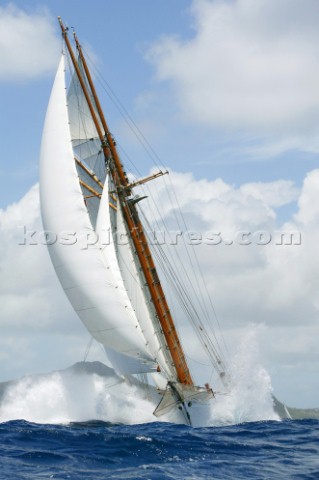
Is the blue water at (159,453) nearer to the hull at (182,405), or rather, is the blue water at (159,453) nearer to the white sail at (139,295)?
the hull at (182,405)

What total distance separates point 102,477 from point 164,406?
14640 mm

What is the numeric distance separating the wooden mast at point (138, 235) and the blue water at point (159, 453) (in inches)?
245

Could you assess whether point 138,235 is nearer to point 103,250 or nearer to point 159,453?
point 103,250

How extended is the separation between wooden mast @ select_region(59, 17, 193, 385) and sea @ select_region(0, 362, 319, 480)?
320 cm

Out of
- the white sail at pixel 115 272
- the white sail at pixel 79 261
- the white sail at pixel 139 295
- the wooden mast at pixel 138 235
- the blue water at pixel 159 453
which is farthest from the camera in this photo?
the wooden mast at pixel 138 235

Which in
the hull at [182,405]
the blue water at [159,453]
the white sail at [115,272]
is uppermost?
the white sail at [115,272]

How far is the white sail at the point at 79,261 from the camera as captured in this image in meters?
32.1

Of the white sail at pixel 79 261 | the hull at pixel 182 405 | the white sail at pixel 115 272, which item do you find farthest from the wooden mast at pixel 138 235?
the white sail at pixel 79 261

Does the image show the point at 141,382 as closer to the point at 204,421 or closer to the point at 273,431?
the point at 204,421

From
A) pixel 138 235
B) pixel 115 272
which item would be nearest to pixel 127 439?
pixel 115 272

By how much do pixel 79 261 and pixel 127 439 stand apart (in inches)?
332

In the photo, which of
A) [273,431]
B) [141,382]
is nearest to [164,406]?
[141,382]

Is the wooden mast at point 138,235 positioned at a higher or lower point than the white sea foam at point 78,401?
higher

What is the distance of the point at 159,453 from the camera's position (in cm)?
2516
